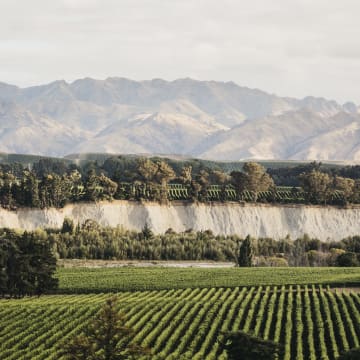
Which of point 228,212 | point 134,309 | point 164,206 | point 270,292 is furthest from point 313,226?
point 134,309

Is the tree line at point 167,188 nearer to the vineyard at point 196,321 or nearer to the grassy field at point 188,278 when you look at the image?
the grassy field at point 188,278

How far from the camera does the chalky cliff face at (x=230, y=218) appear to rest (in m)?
166

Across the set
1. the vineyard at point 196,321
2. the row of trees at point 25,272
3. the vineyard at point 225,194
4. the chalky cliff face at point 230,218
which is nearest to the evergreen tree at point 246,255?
the vineyard at point 196,321

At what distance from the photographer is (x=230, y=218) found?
576 feet

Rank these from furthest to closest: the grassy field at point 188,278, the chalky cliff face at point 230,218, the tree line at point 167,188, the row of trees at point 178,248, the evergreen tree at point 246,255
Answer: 1. the chalky cliff face at point 230,218
2. the tree line at point 167,188
3. the row of trees at point 178,248
4. the evergreen tree at point 246,255
5. the grassy field at point 188,278

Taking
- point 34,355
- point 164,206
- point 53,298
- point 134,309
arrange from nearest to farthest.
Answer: point 34,355
point 134,309
point 53,298
point 164,206

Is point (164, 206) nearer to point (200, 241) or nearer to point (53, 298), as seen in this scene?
point (200, 241)

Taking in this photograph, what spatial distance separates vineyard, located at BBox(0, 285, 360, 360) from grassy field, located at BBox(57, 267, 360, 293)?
291 inches

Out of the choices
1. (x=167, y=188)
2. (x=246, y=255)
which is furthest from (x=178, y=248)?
(x=167, y=188)

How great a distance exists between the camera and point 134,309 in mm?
83312

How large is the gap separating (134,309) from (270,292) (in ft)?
61.9

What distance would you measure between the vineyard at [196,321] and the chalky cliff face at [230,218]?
69.8 metres

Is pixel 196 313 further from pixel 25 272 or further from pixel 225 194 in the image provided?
pixel 225 194

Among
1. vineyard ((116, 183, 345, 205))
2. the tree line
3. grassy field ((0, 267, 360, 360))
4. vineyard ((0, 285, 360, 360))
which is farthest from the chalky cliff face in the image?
vineyard ((0, 285, 360, 360))
